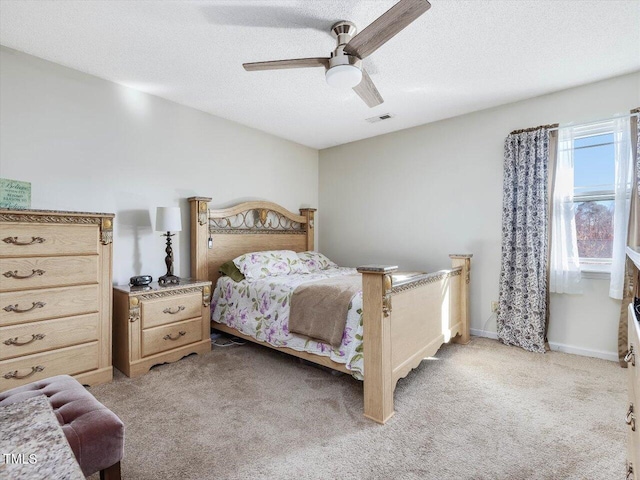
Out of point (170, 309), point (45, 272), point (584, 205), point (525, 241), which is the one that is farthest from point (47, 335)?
point (584, 205)

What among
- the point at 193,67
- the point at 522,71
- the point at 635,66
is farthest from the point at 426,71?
the point at 193,67

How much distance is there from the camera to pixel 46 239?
2.15 m

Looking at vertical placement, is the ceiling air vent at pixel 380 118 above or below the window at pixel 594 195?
above

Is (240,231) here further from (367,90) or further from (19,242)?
(367,90)

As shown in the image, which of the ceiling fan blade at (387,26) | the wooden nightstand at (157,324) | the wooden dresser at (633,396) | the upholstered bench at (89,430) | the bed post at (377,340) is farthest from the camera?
the wooden nightstand at (157,324)

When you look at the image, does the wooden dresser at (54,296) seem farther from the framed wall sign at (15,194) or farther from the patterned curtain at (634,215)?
the patterned curtain at (634,215)

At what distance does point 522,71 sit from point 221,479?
3.53m

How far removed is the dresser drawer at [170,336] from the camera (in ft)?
8.57

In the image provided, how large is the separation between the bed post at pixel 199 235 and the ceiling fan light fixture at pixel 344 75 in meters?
1.96

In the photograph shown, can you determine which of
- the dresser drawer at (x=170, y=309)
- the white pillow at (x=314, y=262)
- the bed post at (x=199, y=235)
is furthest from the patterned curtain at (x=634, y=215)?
the bed post at (x=199, y=235)

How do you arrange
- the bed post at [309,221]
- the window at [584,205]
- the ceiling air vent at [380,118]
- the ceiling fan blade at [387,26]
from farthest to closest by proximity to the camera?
the bed post at [309,221] → the ceiling air vent at [380,118] → the window at [584,205] → the ceiling fan blade at [387,26]

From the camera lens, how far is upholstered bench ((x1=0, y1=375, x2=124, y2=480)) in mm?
1103

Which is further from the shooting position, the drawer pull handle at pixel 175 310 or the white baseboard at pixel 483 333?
the white baseboard at pixel 483 333

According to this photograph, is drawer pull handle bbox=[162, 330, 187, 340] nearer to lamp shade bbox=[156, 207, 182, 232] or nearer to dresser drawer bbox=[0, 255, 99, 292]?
dresser drawer bbox=[0, 255, 99, 292]
